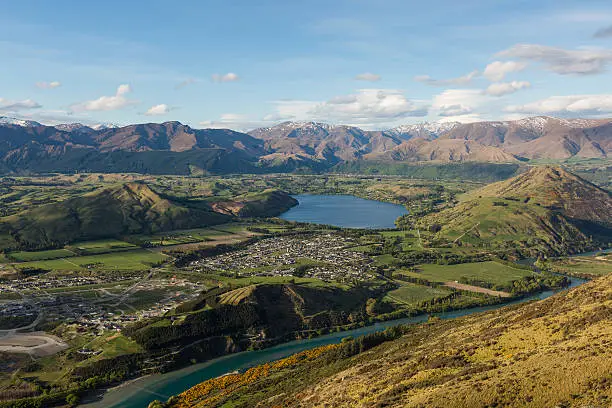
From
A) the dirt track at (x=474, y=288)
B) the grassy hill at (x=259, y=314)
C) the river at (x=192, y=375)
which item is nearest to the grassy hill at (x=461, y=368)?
the river at (x=192, y=375)

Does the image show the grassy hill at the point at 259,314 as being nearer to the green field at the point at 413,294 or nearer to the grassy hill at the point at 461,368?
the green field at the point at 413,294

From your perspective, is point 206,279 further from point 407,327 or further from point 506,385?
point 506,385

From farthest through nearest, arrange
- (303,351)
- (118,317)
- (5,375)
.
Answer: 1. (118,317)
2. (303,351)
3. (5,375)

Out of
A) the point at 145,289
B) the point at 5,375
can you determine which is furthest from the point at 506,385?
the point at 145,289

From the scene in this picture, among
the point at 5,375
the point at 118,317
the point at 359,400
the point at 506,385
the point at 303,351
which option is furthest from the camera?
the point at 118,317

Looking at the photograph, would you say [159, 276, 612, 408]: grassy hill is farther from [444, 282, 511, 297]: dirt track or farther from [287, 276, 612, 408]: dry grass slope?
[444, 282, 511, 297]: dirt track

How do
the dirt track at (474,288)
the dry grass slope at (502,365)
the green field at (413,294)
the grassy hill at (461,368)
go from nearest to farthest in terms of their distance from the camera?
the dry grass slope at (502,365) → the grassy hill at (461,368) → the green field at (413,294) → the dirt track at (474,288)

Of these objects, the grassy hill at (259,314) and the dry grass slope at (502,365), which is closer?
the dry grass slope at (502,365)
